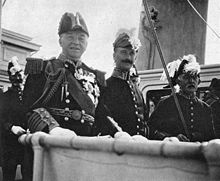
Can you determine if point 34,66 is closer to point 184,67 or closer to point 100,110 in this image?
point 100,110

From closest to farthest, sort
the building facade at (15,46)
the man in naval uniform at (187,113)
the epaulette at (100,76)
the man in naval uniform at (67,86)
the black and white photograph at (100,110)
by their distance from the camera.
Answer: the black and white photograph at (100,110) → the man in naval uniform at (67,86) → the epaulette at (100,76) → the man in naval uniform at (187,113) → the building facade at (15,46)

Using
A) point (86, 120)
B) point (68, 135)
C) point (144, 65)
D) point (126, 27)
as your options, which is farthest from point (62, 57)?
point (144, 65)

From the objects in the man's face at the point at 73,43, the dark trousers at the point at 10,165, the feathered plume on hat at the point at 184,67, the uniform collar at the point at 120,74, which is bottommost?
the dark trousers at the point at 10,165

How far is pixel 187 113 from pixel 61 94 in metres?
1.25

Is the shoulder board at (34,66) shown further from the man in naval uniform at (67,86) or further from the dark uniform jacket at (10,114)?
the dark uniform jacket at (10,114)

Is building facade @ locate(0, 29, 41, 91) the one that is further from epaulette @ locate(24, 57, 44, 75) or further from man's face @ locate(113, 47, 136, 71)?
epaulette @ locate(24, 57, 44, 75)

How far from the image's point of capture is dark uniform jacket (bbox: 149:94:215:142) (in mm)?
2895

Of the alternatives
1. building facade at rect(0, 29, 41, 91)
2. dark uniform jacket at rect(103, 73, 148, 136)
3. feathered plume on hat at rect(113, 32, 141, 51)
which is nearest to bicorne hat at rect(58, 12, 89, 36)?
feathered plume on hat at rect(113, 32, 141, 51)

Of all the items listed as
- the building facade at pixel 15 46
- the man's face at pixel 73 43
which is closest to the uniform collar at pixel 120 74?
the man's face at pixel 73 43

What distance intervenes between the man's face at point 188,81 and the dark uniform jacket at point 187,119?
0.30 ft

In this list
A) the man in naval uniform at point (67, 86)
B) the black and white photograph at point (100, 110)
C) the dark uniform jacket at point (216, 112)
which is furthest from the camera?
the dark uniform jacket at point (216, 112)

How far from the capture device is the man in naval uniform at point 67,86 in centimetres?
204

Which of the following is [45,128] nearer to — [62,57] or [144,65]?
[62,57]

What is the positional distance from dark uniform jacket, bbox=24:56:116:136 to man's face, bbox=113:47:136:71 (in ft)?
1.34
